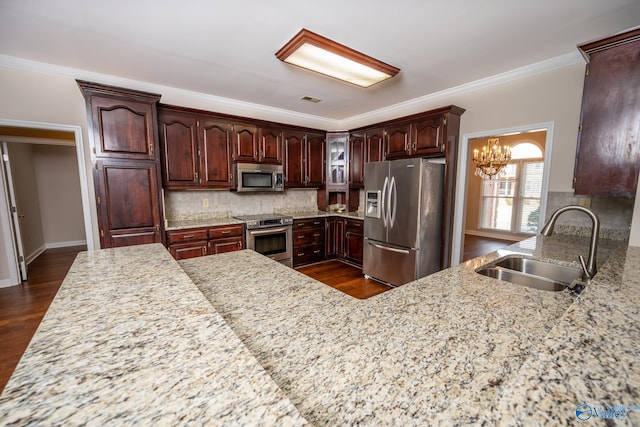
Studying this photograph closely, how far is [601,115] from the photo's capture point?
191 centimetres

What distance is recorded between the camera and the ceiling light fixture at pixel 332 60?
80.6 inches

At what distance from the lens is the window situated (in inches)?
246

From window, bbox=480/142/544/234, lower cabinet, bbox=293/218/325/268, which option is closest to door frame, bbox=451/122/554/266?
lower cabinet, bbox=293/218/325/268

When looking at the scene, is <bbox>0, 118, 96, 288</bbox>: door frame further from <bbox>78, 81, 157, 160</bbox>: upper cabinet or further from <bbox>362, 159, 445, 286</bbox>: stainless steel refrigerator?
<bbox>362, 159, 445, 286</bbox>: stainless steel refrigerator

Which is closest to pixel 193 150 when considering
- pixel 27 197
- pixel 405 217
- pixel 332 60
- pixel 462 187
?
pixel 332 60

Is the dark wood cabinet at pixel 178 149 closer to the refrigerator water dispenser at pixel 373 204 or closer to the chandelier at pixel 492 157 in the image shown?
the refrigerator water dispenser at pixel 373 204

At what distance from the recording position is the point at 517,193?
6.52 metres

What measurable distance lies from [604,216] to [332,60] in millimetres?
2808

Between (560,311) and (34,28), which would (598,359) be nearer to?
(560,311)

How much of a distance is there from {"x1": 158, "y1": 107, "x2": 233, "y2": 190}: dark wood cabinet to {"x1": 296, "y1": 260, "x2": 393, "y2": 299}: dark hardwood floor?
1.86 m

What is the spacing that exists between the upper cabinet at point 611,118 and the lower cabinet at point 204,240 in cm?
358

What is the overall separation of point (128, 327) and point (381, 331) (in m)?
0.73

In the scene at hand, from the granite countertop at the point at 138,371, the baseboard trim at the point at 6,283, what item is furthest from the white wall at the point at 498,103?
the granite countertop at the point at 138,371

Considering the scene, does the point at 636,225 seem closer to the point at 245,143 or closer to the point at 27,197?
the point at 245,143
